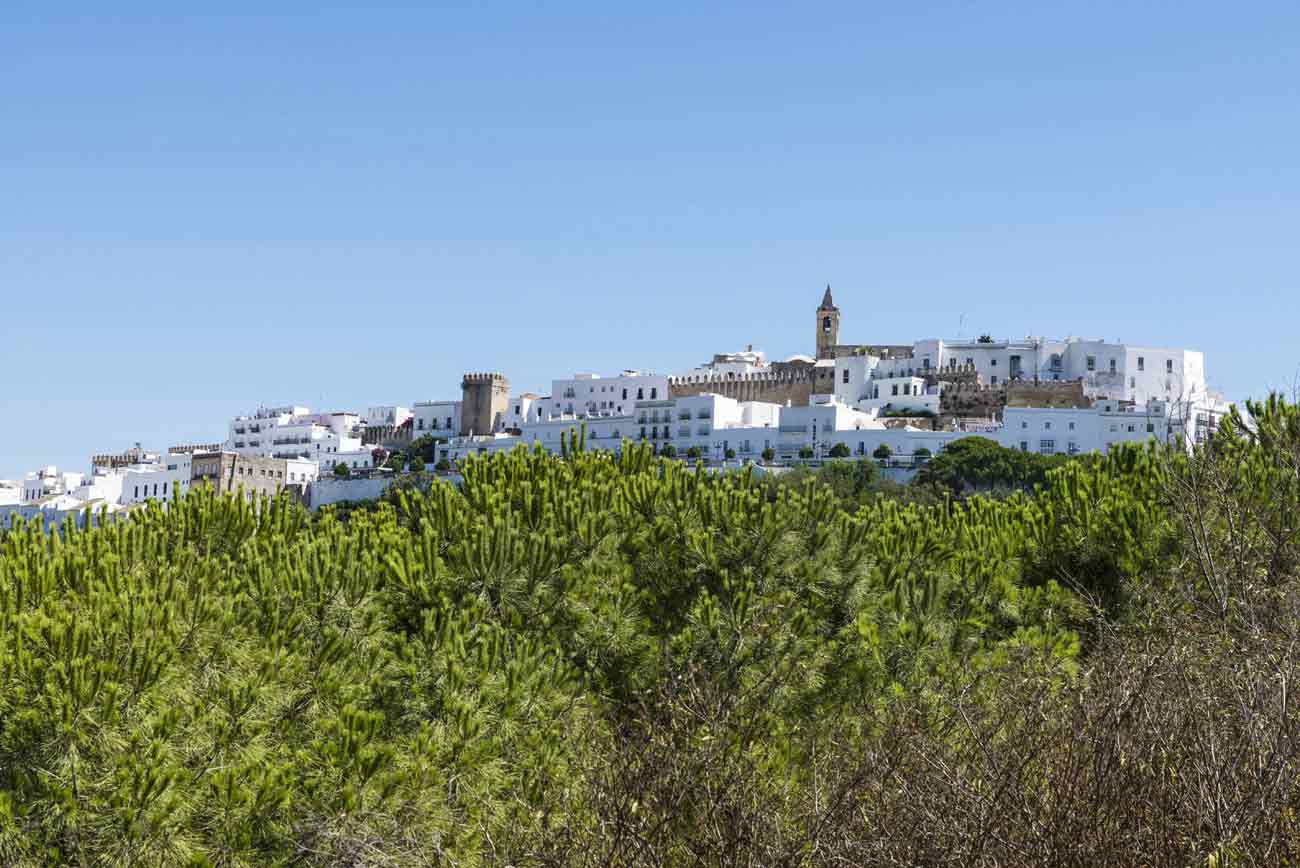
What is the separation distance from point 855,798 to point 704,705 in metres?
1.02

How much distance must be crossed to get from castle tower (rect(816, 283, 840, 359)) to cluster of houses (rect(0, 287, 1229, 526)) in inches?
3.7

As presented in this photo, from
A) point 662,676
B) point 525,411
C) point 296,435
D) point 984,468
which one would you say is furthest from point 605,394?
point 662,676

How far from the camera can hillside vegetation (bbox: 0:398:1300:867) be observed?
281 inches

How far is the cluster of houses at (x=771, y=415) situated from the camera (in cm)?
7025

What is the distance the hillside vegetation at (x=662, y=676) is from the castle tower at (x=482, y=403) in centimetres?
7091

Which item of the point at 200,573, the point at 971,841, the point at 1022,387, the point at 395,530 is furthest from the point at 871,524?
the point at 1022,387

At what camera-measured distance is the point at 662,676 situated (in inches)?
509

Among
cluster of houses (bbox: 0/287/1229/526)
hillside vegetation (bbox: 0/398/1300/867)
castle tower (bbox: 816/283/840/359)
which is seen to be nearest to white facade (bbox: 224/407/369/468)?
cluster of houses (bbox: 0/287/1229/526)

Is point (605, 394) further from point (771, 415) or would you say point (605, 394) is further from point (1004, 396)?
point (1004, 396)

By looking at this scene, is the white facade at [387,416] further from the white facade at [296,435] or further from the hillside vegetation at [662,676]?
the hillside vegetation at [662,676]

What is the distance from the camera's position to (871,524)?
644 inches

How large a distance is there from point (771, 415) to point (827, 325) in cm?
2191

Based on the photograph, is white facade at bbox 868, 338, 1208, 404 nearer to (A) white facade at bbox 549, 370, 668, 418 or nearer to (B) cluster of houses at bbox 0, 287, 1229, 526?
(B) cluster of houses at bbox 0, 287, 1229, 526

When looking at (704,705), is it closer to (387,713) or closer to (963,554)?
(387,713)
